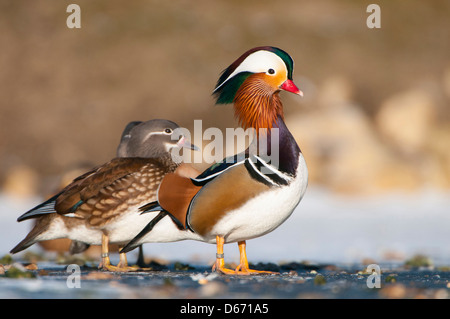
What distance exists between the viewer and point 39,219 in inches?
283

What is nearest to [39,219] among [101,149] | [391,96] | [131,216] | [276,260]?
[131,216]

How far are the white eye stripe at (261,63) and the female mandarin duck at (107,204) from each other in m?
1.32

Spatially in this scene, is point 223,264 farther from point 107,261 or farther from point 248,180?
point 107,261

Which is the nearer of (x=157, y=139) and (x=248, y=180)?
(x=248, y=180)

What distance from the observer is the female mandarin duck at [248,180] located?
6086 mm

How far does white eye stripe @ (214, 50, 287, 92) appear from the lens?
6.47m

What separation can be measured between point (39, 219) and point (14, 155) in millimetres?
13514

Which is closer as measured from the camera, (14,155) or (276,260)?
(276,260)

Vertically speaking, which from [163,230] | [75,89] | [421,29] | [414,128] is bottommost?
[163,230]

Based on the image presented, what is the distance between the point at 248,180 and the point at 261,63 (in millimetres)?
1159

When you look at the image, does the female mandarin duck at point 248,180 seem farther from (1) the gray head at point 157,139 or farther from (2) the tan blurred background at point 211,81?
(2) the tan blurred background at point 211,81

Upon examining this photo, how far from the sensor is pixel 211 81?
871 inches

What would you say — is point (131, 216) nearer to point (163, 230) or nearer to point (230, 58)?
point (163, 230)

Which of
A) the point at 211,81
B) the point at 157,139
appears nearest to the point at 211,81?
the point at 211,81
